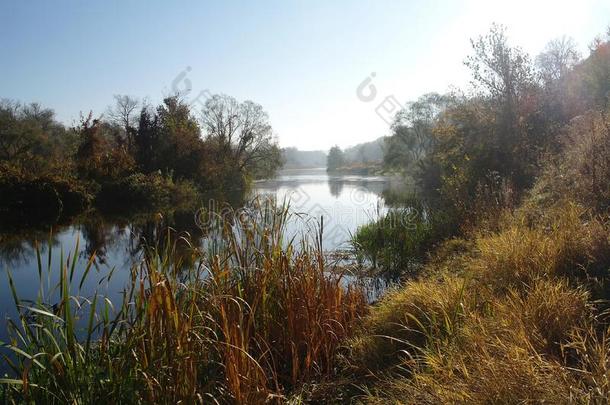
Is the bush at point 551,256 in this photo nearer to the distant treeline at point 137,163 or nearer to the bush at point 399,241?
the bush at point 399,241

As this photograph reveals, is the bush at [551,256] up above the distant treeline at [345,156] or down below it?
below

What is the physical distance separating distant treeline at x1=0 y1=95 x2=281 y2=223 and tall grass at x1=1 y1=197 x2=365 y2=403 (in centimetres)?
1370

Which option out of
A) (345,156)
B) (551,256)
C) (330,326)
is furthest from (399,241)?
(345,156)

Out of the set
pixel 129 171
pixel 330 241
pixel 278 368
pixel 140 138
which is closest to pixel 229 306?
pixel 278 368

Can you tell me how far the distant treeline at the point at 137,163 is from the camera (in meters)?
16.4

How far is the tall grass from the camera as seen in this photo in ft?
7.14

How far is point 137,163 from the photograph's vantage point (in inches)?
935

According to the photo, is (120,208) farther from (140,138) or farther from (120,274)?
(120,274)

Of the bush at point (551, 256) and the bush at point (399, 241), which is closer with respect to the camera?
the bush at point (551, 256)

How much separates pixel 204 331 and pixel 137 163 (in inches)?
887

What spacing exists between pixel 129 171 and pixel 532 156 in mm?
18134

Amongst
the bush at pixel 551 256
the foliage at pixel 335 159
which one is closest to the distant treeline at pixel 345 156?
the foliage at pixel 335 159

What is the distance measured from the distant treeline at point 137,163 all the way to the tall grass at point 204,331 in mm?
13697

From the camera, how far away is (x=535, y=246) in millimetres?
3850
